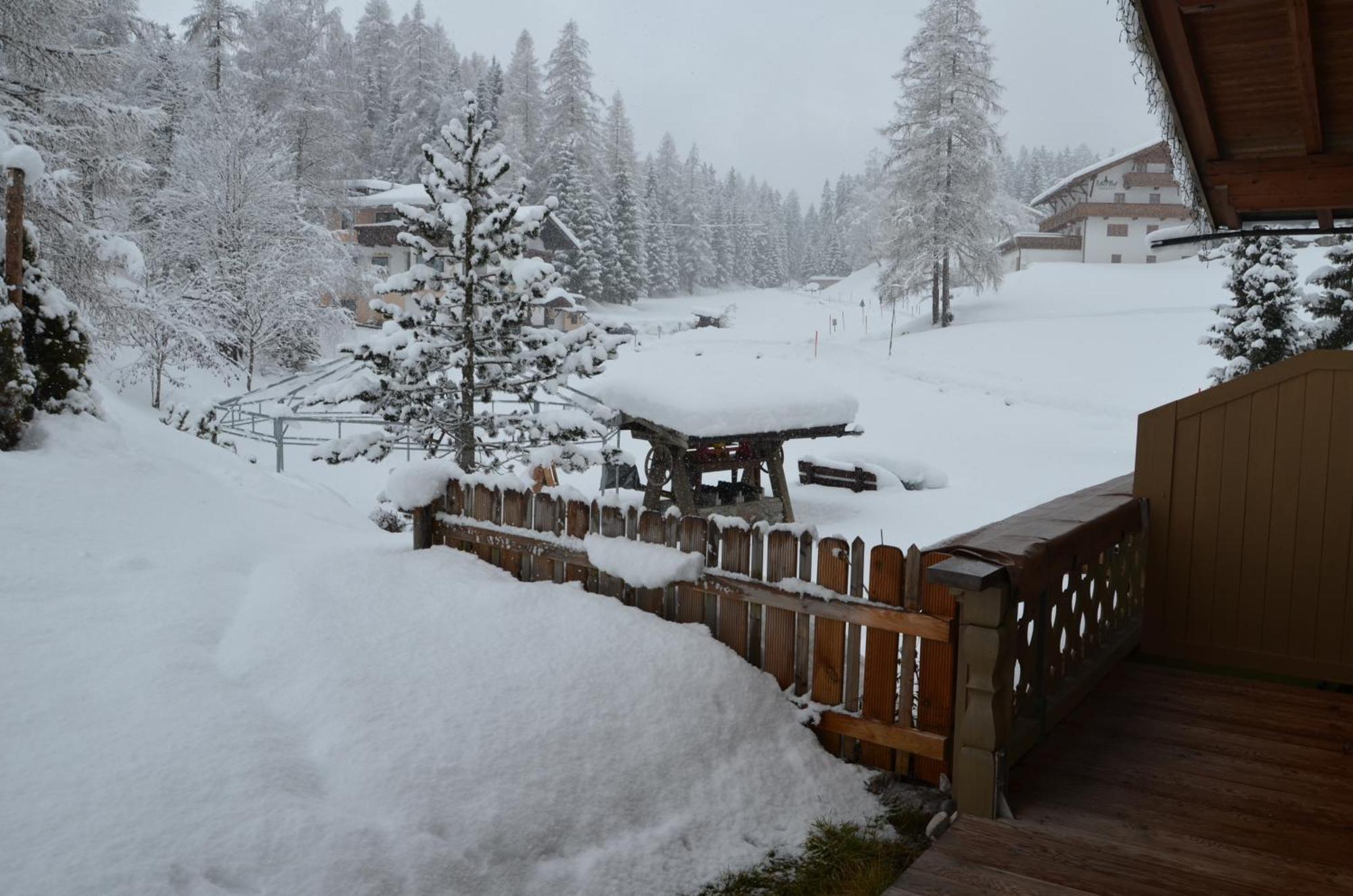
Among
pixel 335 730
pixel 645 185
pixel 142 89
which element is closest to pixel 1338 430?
pixel 335 730

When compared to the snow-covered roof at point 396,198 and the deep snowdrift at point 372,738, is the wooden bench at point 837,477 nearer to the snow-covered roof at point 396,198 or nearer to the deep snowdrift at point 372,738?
the deep snowdrift at point 372,738

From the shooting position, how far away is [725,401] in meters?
13.4

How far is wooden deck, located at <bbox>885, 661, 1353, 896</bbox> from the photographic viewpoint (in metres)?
3.17

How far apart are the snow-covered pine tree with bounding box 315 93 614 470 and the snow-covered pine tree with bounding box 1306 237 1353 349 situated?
606 inches

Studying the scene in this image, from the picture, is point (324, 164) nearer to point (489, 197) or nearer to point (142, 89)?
point (142, 89)

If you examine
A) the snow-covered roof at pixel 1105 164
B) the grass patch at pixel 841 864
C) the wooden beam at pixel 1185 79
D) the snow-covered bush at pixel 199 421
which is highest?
the snow-covered roof at pixel 1105 164

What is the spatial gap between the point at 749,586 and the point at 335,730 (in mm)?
2136

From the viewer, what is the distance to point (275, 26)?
4441 centimetres

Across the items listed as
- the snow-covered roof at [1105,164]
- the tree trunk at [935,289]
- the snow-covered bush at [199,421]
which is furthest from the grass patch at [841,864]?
the snow-covered roof at [1105,164]

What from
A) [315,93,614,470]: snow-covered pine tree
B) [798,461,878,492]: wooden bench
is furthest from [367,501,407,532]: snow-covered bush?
[798,461,878,492]: wooden bench

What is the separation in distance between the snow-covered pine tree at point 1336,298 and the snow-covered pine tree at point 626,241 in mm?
45691

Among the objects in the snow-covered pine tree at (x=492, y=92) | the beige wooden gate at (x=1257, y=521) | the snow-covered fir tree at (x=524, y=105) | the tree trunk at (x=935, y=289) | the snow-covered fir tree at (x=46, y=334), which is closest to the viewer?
the beige wooden gate at (x=1257, y=521)

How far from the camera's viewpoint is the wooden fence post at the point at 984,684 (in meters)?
3.57

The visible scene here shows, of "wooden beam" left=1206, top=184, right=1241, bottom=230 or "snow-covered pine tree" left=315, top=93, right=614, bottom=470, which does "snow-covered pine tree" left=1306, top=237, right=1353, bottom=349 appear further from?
"snow-covered pine tree" left=315, top=93, right=614, bottom=470
